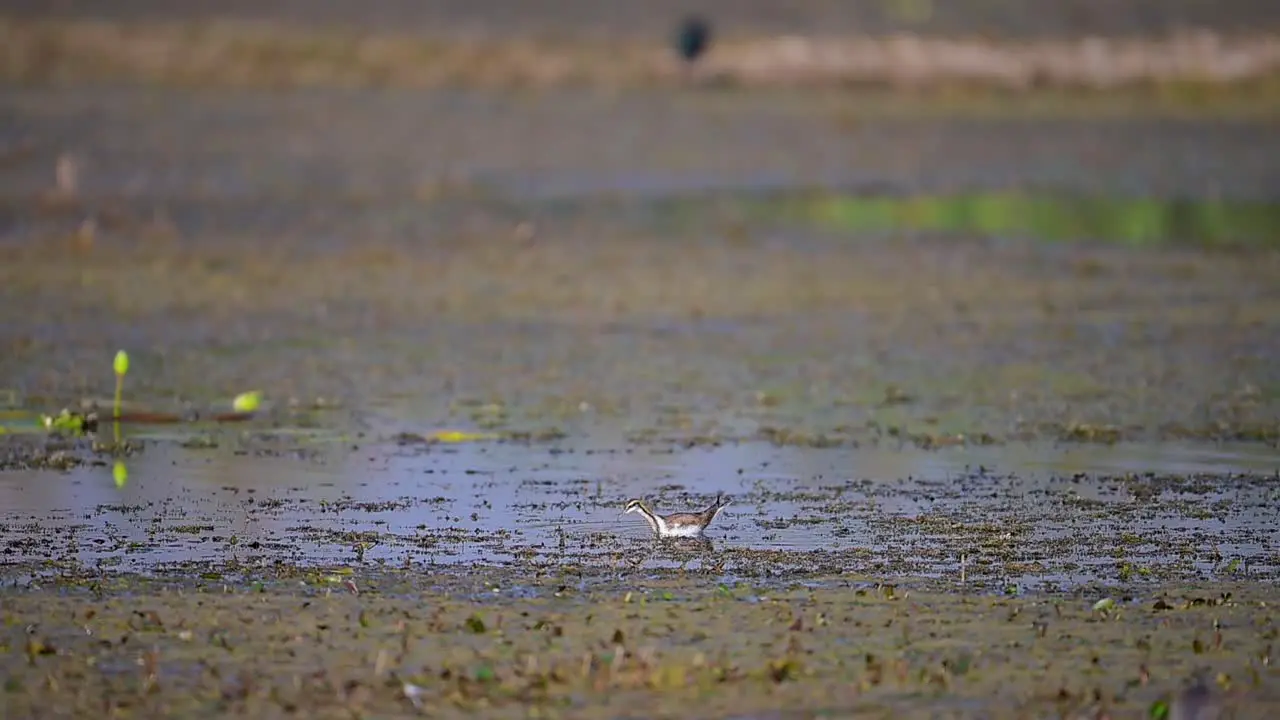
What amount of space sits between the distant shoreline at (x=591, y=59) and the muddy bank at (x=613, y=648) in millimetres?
20828

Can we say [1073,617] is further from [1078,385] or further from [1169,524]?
[1078,385]

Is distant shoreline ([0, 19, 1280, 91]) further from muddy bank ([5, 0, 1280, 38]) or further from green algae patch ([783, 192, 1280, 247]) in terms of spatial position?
green algae patch ([783, 192, 1280, 247])

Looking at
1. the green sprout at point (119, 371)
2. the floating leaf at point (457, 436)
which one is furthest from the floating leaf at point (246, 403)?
the floating leaf at point (457, 436)

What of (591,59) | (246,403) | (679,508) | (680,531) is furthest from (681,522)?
(591,59)

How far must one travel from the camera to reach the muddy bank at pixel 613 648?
25.9ft

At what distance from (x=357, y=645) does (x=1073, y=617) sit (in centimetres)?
276

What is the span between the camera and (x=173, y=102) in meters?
27.7

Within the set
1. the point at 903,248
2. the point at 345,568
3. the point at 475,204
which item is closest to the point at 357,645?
the point at 345,568

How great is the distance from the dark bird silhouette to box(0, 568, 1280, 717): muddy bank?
861 inches

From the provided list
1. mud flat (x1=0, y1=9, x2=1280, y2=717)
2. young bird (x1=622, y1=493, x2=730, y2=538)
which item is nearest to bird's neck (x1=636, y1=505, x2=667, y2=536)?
young bird (x1=622, y1=493, x2=730, y2=538)

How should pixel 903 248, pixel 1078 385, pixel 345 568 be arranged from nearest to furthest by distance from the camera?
pixel 345 568 < pixel 1078 385 < pixel 903 248

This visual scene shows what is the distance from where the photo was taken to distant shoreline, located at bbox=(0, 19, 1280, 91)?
97.8 feet

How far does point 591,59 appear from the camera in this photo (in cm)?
3073

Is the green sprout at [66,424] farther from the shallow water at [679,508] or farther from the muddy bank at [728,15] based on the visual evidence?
the muddy bank at [728,15]
